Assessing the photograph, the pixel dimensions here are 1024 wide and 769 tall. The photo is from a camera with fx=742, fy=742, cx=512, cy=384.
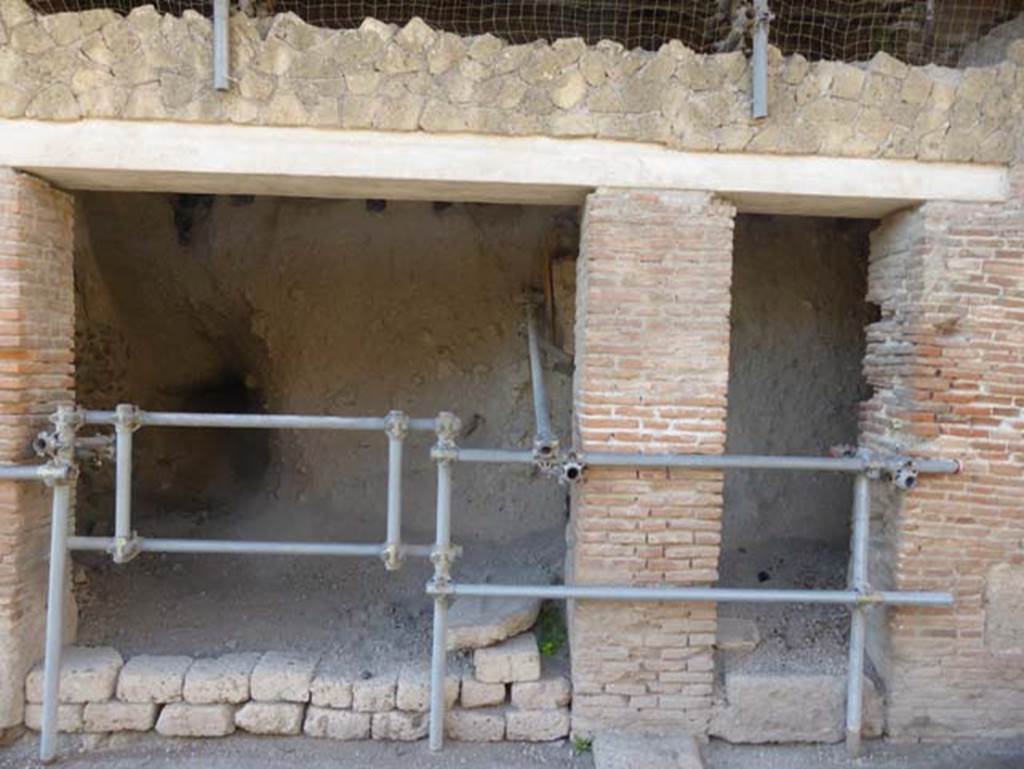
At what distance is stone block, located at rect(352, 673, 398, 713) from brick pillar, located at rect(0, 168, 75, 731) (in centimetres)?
188

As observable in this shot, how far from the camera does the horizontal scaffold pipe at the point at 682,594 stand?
406 centimetres

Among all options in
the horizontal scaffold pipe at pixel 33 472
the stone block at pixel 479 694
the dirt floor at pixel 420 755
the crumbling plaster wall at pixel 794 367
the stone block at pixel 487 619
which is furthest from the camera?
the crumbling plaster wall at pixel 794 367

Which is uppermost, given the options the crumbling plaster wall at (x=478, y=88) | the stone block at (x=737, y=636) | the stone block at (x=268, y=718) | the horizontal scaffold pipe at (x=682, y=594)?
the crumbling plaster wall at (x=478, y=88)

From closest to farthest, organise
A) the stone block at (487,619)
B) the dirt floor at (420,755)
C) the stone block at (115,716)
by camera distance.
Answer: the dirt floor at (420,755), the stone block at (115,716), the stone block at (487,619)

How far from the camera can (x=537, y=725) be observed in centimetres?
434

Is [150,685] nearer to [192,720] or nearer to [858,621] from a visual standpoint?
[192,720]

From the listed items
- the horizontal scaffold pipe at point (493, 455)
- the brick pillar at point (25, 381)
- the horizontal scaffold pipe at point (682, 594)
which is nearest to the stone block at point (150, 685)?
the brick pillar at point (25, 381)

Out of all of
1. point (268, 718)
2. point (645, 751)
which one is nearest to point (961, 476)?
point (645, 751)

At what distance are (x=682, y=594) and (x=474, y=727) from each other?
1458 mm

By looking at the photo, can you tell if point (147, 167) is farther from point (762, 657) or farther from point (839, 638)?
point (839, 638)

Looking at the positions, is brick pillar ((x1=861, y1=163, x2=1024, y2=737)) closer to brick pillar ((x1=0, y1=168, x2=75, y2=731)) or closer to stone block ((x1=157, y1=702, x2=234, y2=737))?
stone block ((x1=157, y1=702, x2=234, y2=737))

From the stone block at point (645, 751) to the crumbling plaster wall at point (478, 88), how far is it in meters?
3.32

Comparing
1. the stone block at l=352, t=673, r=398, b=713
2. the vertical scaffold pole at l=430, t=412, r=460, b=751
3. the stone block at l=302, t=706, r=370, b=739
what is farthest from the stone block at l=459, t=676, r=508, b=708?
the stone block at l=302, t=706, r=370, b=739

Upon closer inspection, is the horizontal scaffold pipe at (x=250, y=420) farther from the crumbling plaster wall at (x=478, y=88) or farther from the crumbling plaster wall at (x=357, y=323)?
the crumbling plaster wall at (x=357, y=323)
